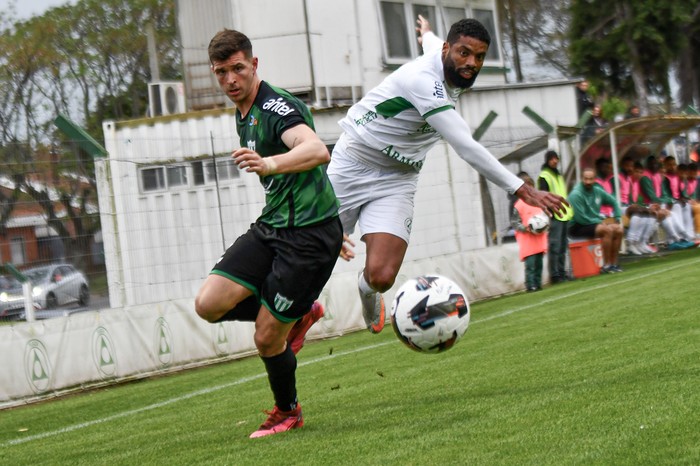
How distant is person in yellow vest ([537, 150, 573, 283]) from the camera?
56.2 feet

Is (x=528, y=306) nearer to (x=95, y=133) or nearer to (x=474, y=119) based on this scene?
(x=474, y=119)

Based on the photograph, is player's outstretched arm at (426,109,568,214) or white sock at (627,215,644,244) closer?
player's outstretched arm at (426,109,568,214)

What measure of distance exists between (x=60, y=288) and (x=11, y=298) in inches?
20.9

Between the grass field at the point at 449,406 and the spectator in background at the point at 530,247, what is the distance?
4640mm

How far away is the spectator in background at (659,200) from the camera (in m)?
20.8

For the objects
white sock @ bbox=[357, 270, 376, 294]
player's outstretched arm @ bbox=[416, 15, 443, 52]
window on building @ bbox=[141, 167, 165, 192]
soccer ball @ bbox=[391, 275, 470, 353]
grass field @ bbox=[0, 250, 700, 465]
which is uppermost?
player's outstretched arm @ bbox=[416, 15, 443, 52]

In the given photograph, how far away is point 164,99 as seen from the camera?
21.3 m

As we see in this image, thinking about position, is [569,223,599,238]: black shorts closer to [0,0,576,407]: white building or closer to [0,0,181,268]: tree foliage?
[0,0,576,407]: white building

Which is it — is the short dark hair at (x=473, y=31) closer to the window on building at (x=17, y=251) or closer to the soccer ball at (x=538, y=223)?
the window on building at (x=17, y=251)

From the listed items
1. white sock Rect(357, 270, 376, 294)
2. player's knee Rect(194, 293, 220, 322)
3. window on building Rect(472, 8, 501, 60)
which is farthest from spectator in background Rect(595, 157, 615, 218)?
player's knee Rect(194, 293, 220, 322)

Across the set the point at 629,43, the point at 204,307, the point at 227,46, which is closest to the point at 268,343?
the point at 204,307

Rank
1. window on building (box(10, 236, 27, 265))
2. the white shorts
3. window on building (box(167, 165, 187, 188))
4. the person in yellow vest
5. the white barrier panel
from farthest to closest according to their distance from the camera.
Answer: the person in yellow vest < window on building (box(167, 165, 187, 188)) < window on building (box(10, 236, 27, 265)) < the white barrier panel < the white shorts

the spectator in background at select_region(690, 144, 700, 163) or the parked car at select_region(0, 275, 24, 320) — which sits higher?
the spectator in background at select_region(690, 144, 700, 163)

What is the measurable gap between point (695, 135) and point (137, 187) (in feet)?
57.3
